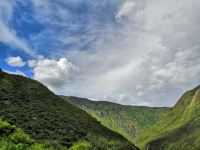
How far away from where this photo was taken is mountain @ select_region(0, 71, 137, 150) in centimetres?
3922

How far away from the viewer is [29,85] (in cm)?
5841

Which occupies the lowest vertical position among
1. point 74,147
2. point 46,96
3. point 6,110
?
point 74,147

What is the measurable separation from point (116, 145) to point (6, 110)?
15474mm

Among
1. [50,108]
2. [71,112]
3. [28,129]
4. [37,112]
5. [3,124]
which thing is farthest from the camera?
[71,112]

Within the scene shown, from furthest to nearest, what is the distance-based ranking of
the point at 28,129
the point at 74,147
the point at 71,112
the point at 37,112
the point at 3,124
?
the point at 71,112, the point at 37,112, the point at 28,129, the point at 74,147, the point at 3,124

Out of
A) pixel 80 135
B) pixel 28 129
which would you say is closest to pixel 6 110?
pixel 28 129

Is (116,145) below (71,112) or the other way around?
below

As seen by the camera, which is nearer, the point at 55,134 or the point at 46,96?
the point at 55,134

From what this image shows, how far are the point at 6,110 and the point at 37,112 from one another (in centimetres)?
546

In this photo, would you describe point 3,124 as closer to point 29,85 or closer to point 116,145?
point 116,145

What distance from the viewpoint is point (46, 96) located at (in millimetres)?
57281

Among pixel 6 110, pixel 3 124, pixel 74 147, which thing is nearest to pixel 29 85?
pixel 6 110

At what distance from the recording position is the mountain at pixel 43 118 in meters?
39.2

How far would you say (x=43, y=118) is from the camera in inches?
1781
